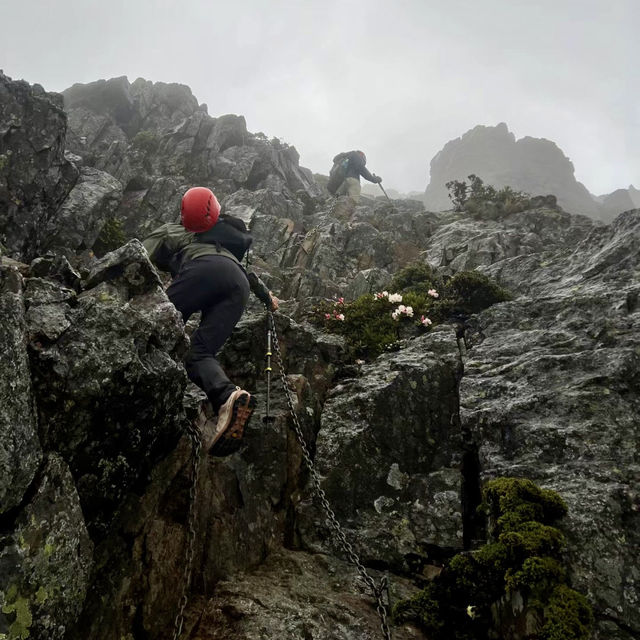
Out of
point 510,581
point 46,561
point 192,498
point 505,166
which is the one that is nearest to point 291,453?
point 192,498

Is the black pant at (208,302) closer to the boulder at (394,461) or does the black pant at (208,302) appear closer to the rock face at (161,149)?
the boulder at (394,461)

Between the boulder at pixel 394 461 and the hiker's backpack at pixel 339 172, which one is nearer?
the boulder at pixel 394 461

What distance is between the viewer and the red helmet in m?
6.64

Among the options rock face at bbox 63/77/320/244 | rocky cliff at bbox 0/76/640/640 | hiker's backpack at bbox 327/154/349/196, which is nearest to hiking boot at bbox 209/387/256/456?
rocky cliff at bbox 0/76/640/640

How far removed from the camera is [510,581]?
171 inches

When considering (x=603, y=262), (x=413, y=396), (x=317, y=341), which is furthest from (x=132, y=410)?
(x=603, y=262)

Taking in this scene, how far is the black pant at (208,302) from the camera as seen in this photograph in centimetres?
597

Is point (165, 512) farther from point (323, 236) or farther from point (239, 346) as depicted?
point (323, 236)

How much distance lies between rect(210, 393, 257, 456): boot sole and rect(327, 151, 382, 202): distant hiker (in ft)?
95.8

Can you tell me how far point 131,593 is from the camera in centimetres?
445

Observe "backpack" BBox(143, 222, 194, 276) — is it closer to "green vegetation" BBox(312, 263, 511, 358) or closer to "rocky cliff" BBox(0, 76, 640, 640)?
"rocky cliff" BBox(0, 76, 640, 640)

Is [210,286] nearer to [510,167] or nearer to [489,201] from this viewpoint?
[489,201]

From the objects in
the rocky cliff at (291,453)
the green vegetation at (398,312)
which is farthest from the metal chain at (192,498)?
the green vegetation at (398,312)

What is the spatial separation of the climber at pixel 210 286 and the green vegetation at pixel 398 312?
174 inches
